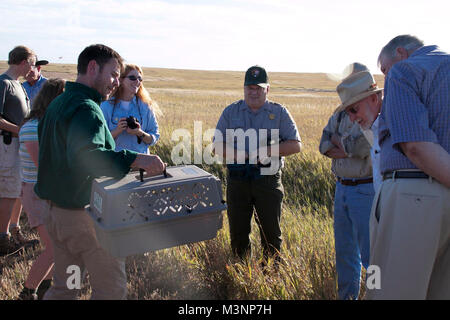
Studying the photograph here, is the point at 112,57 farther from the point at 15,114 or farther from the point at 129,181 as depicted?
the point at 15,114

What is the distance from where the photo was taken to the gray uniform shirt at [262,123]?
378cm

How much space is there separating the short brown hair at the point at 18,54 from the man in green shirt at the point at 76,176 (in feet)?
9.20

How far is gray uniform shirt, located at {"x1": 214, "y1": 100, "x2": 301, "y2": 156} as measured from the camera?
3.78m

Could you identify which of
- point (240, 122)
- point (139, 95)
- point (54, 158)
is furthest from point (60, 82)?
point (240, 122)

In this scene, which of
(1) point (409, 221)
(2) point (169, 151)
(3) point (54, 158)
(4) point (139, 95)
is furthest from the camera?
(2) point (169, 151)

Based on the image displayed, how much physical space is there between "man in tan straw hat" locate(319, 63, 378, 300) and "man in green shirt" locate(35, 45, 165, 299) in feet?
5.16

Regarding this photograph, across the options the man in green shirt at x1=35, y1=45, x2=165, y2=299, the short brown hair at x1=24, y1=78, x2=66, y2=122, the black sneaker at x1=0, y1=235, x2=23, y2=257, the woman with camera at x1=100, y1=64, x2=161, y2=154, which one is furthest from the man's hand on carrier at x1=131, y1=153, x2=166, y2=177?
the black sneaker at x1=0, y1=235, x2=23, y2=257

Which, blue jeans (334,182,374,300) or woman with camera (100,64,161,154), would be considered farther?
woman with camera (100,64,161,154)

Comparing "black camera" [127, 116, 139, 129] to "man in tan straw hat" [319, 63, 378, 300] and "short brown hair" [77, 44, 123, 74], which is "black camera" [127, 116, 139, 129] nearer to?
"short brown hair" [77, 44, 123, 74]

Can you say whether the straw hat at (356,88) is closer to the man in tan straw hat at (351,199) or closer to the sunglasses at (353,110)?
the sunglasses at (353,110)

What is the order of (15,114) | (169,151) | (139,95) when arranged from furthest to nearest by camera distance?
(169,151)
(15,114)
(139,95)

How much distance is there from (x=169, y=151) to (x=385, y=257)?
717 cm

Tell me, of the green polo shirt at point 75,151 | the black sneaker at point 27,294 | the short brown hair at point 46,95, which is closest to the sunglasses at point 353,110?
the green polo shirt at point 75,151

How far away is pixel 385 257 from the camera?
206 centimetres
